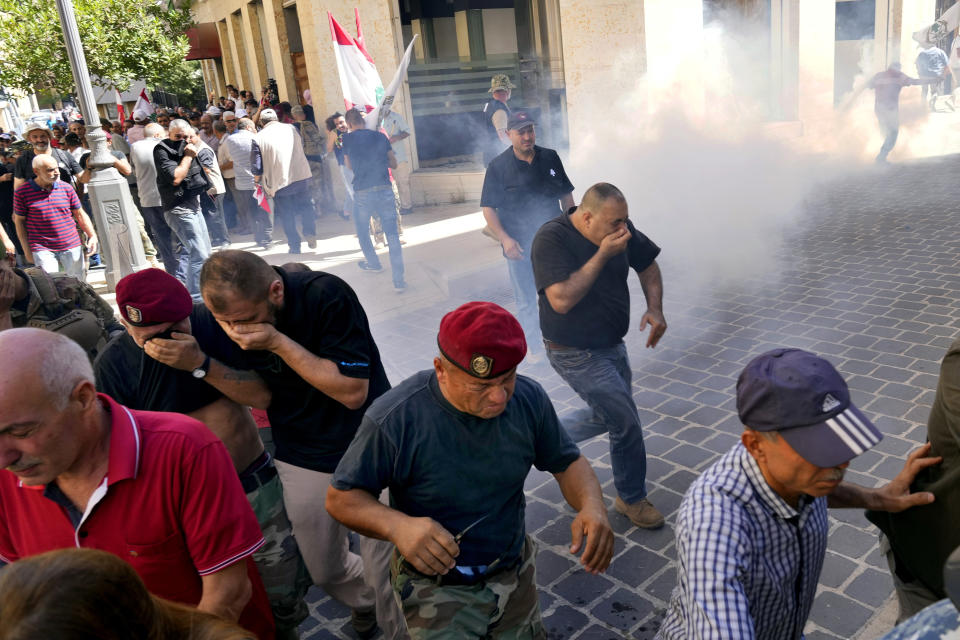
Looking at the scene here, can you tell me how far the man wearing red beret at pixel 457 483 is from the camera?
7.75 feet

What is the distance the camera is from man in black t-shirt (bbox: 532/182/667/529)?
13.5 ft

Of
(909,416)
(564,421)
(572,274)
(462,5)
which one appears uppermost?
(462,5)

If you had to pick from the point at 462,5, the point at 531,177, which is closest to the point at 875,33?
the point at 462,5

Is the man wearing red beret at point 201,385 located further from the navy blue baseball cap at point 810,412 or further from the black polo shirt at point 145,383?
the navy blue baseball cap at point 810,412

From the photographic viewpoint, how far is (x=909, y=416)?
5086mm

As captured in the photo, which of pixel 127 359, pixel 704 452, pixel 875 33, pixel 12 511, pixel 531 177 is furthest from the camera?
pixel 875 33

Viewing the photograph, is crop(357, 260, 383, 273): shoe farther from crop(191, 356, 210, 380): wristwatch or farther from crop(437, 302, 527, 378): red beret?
crop(437, 302, 527, 378): red beret

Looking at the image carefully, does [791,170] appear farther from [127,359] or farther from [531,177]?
[127,359]

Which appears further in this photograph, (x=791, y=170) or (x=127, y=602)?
(x=791, y=170)

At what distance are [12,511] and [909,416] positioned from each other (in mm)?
4883

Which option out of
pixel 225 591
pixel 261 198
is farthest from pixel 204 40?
pixel 225 591

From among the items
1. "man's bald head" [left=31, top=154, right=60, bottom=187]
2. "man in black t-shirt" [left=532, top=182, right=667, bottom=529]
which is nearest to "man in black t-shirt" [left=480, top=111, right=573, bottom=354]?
"man in black t-shirt" [left=532, top=182, right=667, bottom=529]

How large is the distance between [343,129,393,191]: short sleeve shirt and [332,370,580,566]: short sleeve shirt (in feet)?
22.6

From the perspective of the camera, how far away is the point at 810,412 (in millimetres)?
1877
